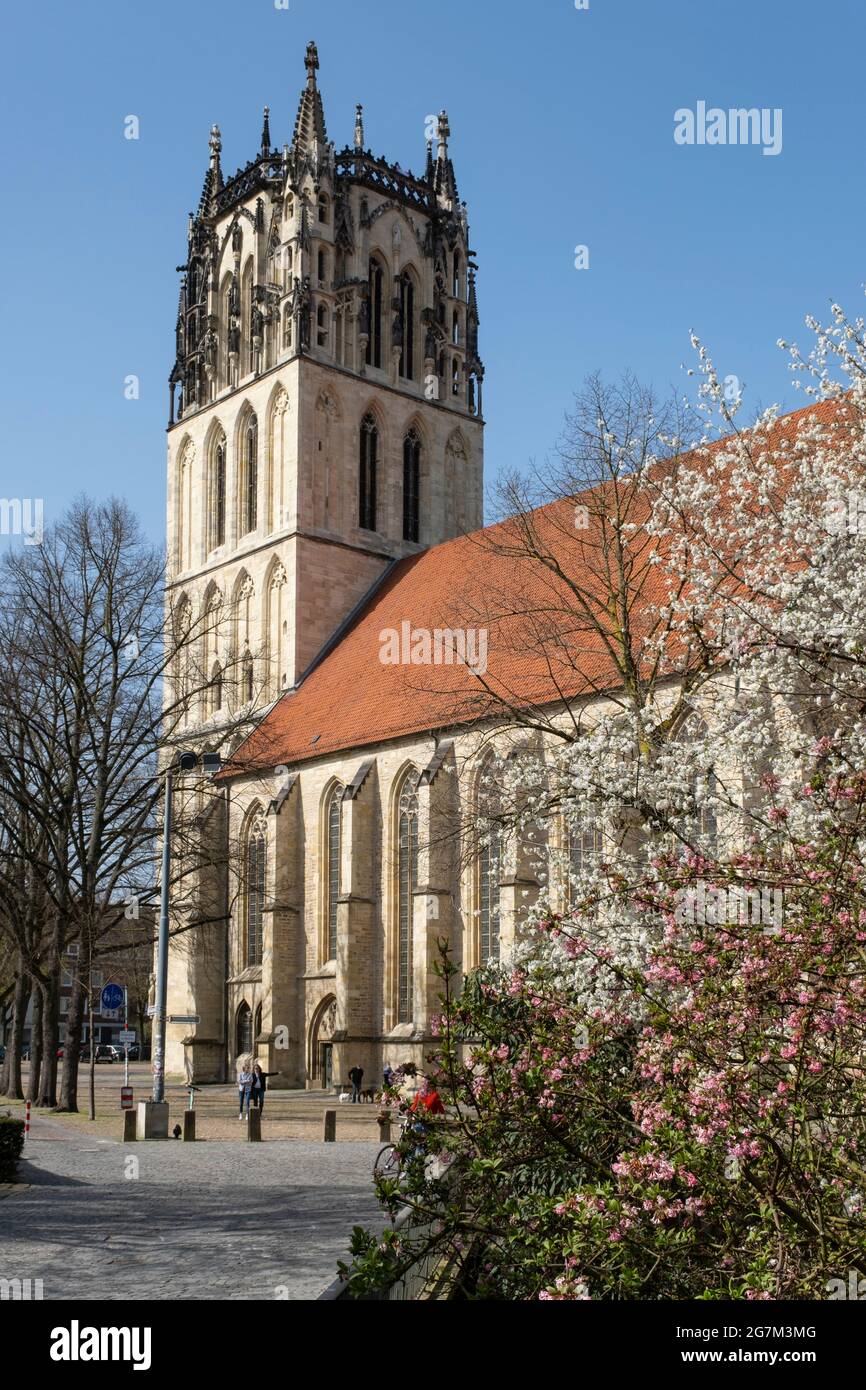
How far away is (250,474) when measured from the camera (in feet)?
152

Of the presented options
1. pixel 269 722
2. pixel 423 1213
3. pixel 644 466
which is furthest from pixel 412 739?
pixel 423 1213

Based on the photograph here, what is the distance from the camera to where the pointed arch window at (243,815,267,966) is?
40094mm

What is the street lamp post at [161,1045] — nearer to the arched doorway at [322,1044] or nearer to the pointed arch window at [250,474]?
the arched doorway at [322,1044]

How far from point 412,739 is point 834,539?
23.8 meters

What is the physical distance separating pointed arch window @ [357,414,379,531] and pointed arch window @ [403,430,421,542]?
4.28 feet

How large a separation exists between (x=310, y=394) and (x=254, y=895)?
15.3 metres

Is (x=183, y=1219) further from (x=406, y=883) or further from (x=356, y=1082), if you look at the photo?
(x=406, y=883)

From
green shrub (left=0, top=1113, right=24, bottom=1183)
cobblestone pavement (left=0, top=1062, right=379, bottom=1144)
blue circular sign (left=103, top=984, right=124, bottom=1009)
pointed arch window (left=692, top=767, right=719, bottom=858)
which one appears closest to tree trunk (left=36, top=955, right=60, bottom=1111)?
cobblestone pavement (left=0, top=1062, right=379, bottom=1144)

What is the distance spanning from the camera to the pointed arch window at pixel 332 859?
122 ft

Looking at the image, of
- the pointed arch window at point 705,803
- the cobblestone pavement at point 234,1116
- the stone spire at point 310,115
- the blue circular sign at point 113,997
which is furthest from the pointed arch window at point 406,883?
the stone spire at point 310,115

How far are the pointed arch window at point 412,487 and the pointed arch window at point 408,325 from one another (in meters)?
2.20

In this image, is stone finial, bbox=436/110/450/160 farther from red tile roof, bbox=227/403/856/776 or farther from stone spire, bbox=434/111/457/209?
red tile roof, bbox=227/403/856/776
